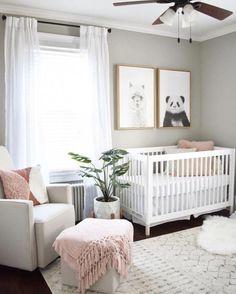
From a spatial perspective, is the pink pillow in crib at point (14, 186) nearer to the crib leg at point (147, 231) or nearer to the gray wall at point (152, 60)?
the crib leg at point (147, 231)

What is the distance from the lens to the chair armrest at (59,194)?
3.03m

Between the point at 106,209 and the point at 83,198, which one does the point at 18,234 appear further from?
the point at 83,198

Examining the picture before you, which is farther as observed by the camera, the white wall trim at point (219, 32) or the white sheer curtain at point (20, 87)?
the white wall trim at point (219, 32)

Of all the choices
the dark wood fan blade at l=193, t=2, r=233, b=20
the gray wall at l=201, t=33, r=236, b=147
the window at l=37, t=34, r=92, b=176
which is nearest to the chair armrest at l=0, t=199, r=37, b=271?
the window at l=37, t=34, r=92, b=176

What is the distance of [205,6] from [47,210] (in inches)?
84.9

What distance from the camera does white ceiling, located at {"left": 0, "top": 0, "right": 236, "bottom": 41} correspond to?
314 centimetres

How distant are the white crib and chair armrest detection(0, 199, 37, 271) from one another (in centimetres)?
129

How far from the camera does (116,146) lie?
3977 mm

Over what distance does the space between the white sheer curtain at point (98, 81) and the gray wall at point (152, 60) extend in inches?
7.8

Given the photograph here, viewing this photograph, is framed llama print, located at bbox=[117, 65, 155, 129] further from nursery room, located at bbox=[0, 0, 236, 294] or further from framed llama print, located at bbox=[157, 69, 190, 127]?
framed llama print, located at bbox=[157, 69, 190, 127]

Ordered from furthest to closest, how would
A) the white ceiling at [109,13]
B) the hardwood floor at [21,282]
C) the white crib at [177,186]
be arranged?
the white crib at [177,186] → the white ceiling at [109,13] → the hardwood floor at [21,282]

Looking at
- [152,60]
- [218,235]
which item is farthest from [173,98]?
[218,235]

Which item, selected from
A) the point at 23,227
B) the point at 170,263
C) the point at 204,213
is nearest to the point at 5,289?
the point at 23,227

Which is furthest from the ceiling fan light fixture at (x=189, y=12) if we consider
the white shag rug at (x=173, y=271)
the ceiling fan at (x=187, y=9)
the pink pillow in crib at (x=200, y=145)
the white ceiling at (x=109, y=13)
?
the pink pillow in crib at (x=200, y=145)
